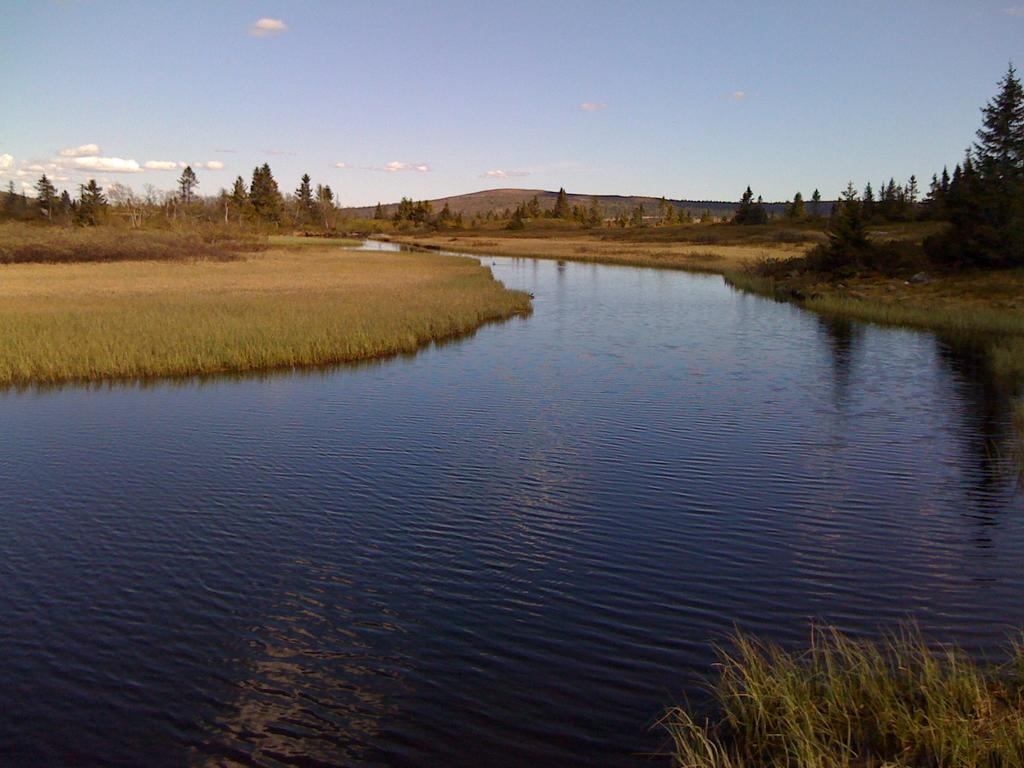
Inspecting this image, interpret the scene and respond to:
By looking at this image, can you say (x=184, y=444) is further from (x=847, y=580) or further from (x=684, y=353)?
(x=684, y=353)

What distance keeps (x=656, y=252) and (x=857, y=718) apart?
290 feet

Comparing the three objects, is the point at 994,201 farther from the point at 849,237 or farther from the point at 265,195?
the point at 265,195

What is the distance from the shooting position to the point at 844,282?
46281mm

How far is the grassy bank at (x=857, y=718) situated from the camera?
532cm

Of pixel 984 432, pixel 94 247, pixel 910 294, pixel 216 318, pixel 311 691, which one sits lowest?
pixel 311 691

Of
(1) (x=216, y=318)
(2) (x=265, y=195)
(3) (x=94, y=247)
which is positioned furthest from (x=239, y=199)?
(1) (x=216, y=318)

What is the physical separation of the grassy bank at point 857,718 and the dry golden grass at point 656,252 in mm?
61386

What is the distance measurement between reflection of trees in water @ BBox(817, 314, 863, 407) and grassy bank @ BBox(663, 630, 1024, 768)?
13.5 meters

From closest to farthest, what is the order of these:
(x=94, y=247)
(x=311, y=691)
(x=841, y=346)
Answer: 1. (x=311, y=691)
2. (x=841, y=346)
3. (x=94, y=247)

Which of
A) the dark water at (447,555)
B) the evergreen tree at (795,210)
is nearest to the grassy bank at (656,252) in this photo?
the evergreen tree at (795,210)

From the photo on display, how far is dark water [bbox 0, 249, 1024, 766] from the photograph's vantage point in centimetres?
662

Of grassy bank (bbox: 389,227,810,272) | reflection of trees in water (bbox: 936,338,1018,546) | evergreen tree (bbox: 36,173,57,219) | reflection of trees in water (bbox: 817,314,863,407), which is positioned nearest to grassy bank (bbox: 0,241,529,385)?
reflection of trees in water (bbox: 817,314,863,407)

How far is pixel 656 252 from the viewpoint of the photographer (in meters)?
91.4

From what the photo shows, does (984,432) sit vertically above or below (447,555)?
above
